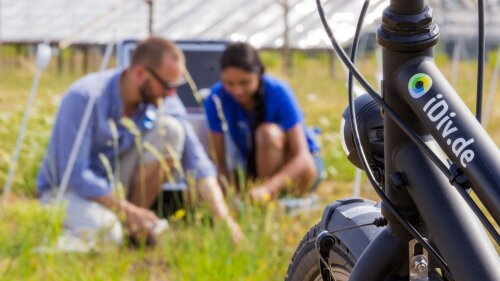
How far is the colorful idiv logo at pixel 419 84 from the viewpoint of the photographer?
1.41 meters

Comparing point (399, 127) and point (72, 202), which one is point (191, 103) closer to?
point (72, 202)

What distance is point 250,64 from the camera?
16.0ft

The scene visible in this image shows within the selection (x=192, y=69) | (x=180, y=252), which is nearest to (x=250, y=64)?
(x=192, y=69)

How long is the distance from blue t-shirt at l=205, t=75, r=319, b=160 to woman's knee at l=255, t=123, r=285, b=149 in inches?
2.5

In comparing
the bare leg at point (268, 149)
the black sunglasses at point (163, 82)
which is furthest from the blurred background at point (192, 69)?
the black sunglasses at point (163, 82)

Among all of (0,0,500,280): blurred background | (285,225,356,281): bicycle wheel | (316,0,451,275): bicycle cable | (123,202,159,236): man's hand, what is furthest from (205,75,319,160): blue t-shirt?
(316,0,451,275): bicycle cable

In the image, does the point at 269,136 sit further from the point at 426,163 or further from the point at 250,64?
the point at 426,163

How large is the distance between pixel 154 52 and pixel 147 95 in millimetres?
176

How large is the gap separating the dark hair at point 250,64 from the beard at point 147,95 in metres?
0.53

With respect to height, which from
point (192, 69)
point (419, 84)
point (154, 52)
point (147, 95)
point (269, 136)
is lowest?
point (269, 136)

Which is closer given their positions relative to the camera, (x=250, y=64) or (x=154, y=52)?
(x=154, y=52)

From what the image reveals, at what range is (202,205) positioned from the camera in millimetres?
3965

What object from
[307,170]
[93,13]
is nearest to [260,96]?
[307,170]

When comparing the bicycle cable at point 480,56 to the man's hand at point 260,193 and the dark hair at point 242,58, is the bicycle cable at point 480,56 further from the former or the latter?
the dark hair at point 242,58
